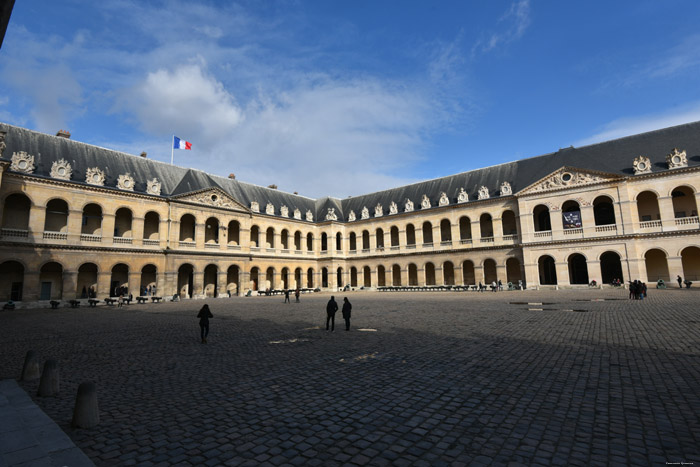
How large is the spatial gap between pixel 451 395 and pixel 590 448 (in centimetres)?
230

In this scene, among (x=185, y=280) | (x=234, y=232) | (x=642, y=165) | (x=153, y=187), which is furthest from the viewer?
(x=234, y=232)

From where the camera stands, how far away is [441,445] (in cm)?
443

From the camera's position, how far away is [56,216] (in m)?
31.9

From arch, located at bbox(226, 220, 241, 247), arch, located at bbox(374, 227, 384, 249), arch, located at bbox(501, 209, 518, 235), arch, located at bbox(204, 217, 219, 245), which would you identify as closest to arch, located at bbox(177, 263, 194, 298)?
arch, located at bbox(204, 217, 219, 245)

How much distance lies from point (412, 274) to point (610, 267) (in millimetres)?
22527

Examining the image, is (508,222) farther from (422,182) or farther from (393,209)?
(393,209)

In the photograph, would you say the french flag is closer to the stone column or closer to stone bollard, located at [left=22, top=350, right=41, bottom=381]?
the stone column

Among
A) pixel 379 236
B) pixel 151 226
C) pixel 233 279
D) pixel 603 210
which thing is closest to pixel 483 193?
pixel 603 210

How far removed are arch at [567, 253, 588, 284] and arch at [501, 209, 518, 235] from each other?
679 cm

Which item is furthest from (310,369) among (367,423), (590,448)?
(590,448)

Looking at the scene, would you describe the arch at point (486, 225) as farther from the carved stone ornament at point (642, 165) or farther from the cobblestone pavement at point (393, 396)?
the cobblestone pavement at point (393, 396)

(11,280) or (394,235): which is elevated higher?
(394,235)

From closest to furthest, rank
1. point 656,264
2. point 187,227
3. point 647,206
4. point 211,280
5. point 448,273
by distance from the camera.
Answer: point 656,264
point 647,206
point 187,227
point 211,280
point 448,273

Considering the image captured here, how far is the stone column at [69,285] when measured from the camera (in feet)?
100
